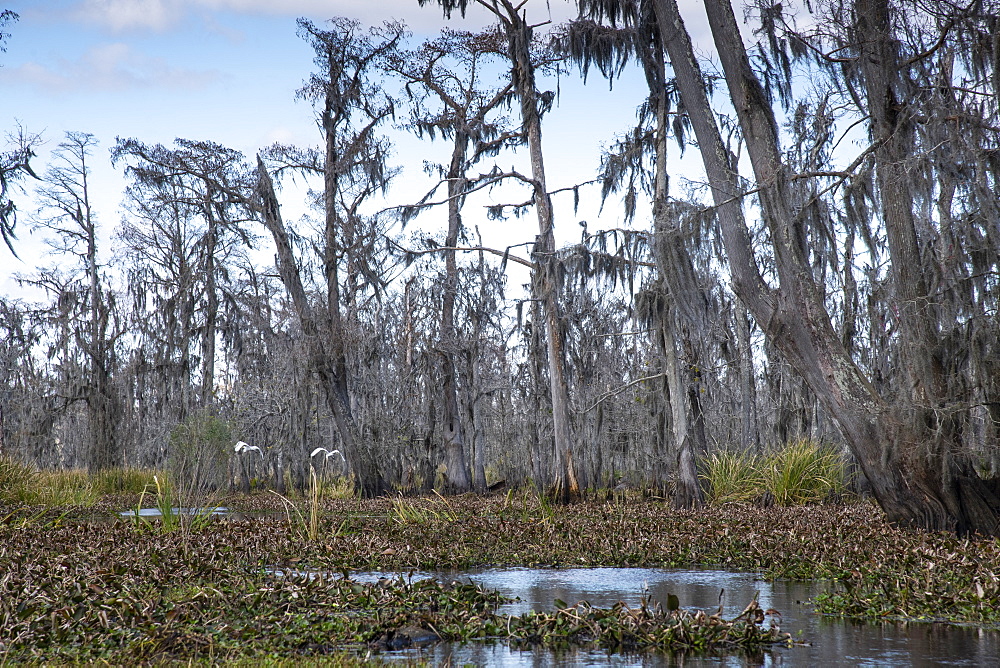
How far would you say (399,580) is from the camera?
555 cm

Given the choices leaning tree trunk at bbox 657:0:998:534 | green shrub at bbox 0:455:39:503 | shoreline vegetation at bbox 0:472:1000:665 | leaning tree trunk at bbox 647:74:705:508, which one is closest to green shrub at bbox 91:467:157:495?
green shrub at bbox 0:455:39:503

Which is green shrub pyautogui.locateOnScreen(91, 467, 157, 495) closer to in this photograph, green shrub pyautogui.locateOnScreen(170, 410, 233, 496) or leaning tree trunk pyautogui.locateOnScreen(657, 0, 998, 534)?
green shrub pyautogui.locateOnScreen(170, 410, 233, 496)

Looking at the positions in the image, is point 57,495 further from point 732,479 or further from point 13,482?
point 732,479

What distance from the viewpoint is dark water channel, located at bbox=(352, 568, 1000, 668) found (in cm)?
389

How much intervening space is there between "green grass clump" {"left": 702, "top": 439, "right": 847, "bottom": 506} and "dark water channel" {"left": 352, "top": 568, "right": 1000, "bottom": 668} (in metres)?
7.05

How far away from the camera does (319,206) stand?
68.9 ft

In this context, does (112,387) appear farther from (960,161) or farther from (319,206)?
(960,161)

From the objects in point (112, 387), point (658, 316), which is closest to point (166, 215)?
point (112, 387)

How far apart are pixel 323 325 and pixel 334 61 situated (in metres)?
6.25

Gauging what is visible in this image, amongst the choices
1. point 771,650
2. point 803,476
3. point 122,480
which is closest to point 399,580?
point 771,650

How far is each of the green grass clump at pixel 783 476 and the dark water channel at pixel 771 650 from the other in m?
7.05

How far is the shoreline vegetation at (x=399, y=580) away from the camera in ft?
13.8

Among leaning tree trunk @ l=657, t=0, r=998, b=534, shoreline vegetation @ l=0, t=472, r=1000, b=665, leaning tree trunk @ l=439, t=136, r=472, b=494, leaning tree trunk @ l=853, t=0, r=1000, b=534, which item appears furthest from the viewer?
leaning tree trunk @ l=439, t=136, r=472, b=494

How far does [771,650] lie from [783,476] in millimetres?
9680
